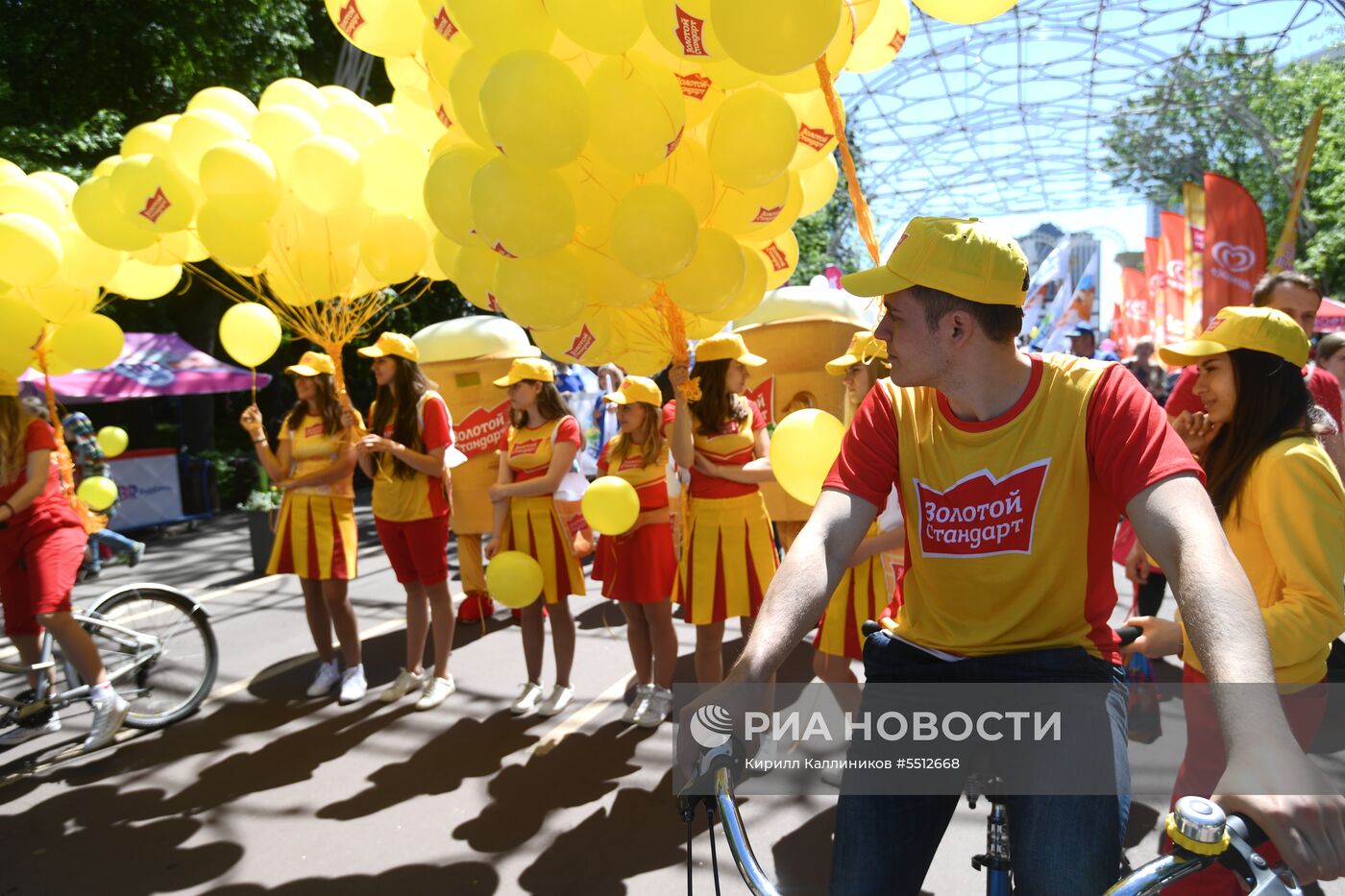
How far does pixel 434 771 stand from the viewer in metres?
4.25

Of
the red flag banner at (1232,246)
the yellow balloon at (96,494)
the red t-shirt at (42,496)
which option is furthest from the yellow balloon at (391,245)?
the red flag banner at (1232,246)

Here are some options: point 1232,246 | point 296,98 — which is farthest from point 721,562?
point 1232,246

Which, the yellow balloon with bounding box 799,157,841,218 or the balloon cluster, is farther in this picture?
the yellow balloon with bounding box 799,157,841,218

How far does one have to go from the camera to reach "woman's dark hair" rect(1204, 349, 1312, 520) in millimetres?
2336

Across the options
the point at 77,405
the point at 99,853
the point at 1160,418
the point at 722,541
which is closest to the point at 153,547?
the point at 77,405

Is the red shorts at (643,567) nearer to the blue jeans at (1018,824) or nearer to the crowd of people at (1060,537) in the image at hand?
the crowd of people at (1060,537)

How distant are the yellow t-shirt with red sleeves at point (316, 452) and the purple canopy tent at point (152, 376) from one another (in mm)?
8045

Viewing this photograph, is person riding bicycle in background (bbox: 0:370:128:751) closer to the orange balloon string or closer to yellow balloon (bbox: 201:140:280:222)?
yellow balloon (bbox: 201:140:280:222)

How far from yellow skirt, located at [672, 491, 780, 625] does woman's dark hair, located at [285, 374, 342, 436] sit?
7.65ft

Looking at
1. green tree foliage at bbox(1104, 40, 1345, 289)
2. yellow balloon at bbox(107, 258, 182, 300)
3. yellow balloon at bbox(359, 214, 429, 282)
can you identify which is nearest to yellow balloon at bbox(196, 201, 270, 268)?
yellow balloon at bbox(359, 214, 429, 282)

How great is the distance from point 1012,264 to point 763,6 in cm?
110

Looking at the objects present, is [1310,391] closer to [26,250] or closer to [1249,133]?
[26,250]

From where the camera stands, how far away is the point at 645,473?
15.1 ft

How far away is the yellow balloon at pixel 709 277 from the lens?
319 centimetres
